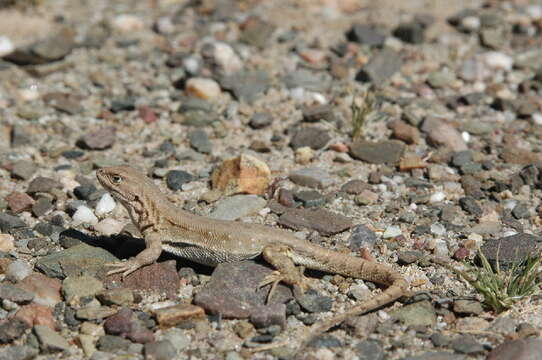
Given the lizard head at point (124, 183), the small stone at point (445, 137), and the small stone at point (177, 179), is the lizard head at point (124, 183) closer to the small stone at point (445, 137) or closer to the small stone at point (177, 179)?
the small stone at point (177, 179)

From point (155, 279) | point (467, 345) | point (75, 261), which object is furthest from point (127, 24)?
point (467, 345)

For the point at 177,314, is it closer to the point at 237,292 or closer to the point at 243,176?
the point at 237,292

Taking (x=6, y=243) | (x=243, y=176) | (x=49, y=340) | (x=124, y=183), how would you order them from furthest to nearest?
(x=243, y=176) < (x=6, y=243) < (x=124, y=183) < (x=49, y=340)

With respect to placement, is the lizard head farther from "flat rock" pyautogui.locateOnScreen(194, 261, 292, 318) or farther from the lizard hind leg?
the lizard hind leg

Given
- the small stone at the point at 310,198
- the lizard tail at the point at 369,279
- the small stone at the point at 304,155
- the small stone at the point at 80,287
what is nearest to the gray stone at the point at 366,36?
the small stone at the point at 304,155

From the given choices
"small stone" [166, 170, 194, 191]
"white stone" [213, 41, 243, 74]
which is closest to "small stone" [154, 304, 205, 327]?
"small stone" [166, 170, 194, 191]

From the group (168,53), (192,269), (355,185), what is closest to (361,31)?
(168,53)

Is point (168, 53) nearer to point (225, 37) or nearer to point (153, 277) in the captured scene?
point (225, 37)
